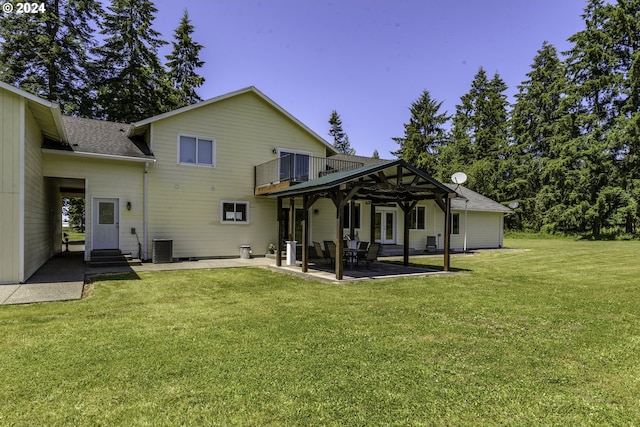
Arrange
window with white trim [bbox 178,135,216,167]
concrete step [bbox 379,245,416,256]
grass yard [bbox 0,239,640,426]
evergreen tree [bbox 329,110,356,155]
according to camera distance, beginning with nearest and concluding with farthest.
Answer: grass yard [bbox 0,239,640,426] → window with white trim [bbox 178,135,216,167] → concrete step [bbox 379,245,416,256] → evergreen tree [bbox 329,110,356,155]

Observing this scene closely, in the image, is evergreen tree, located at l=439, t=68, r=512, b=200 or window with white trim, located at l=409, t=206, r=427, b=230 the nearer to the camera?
window with white trim, located at l=409, t=206, r=427, b=230

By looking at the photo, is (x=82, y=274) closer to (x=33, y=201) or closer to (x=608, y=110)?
(x=33, y=201)

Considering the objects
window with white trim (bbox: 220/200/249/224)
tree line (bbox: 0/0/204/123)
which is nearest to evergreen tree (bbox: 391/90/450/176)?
tree line (bbox: 0/0/204/123)

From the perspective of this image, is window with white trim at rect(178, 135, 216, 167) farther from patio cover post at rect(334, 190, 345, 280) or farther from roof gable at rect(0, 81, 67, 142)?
patio cover post at rect(334, 190, 345, 280)

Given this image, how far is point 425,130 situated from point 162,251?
34604mm

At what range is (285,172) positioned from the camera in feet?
45.8

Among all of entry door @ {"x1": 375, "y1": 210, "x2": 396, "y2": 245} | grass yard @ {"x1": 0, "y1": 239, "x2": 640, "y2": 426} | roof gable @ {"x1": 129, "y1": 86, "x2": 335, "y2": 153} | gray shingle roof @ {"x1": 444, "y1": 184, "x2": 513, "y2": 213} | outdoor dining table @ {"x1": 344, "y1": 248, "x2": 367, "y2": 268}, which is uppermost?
roof gable @ {"x1": 129, "y1": 86, "x2": 335, "y2": 153}

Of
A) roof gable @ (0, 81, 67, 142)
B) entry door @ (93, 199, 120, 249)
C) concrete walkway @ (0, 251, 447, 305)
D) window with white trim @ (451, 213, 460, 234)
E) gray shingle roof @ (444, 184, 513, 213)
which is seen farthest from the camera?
window with white trim @ (451, 213, 460, 234)

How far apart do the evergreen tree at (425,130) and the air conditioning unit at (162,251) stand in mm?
31634

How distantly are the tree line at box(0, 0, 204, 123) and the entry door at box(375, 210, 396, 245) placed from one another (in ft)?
63.1

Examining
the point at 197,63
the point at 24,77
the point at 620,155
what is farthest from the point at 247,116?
the point at 620,155

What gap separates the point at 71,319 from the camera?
541cm

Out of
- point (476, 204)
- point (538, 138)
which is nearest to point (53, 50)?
point (476, 204)

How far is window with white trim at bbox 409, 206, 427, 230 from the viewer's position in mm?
19312
